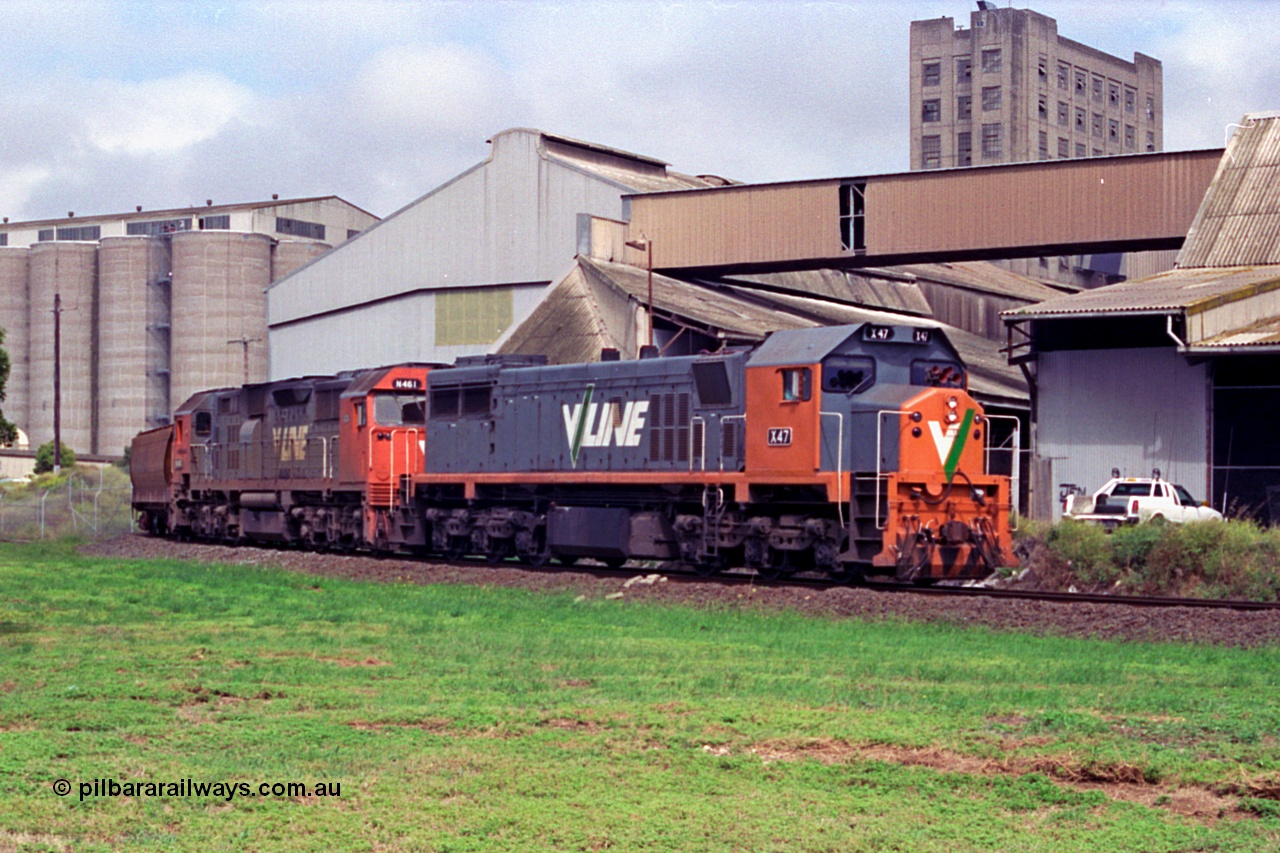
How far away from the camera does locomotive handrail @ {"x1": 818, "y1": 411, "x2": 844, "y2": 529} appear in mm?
20750

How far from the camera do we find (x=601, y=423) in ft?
83.2

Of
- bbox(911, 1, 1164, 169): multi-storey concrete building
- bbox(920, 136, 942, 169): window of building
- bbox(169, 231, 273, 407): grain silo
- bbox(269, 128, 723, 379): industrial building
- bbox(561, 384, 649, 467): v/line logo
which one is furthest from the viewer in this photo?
bbox(920, 136, 942, 169): window of building

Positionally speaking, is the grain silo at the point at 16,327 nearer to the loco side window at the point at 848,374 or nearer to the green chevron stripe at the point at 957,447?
the loco side window at the point at 848,374

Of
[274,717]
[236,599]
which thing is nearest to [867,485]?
[236,599]

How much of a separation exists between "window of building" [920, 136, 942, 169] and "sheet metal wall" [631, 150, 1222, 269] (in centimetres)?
7401

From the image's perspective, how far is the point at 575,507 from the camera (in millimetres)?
25953

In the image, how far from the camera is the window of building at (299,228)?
322 ft

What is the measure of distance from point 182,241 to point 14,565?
6433 cm

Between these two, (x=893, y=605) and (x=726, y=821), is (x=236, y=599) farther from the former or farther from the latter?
(x=726, y=821)

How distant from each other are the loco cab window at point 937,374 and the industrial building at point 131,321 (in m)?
69.7

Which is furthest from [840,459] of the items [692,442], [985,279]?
[985,279]

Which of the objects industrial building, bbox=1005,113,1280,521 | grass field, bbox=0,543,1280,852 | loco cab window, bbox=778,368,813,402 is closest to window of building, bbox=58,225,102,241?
industrial building, bbox=1005,113,1280,521

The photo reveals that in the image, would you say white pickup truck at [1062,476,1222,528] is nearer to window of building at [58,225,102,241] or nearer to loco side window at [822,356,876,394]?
loco side window at [822,356,876,394]

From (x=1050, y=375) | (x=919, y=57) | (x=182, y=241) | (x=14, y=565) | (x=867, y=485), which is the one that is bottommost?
(x=14, y=565)
